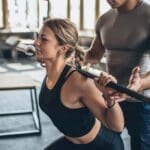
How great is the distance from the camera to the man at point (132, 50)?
5.61 ft

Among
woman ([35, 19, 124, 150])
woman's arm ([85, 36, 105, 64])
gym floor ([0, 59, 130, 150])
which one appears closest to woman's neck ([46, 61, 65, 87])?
woman ([35, 19, 124, 150])

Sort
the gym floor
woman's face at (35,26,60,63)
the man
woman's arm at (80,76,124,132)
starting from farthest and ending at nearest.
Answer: the gym floor
the man
woman's face at (35,26,60,63)
woman's arm at (80,76,124,132)

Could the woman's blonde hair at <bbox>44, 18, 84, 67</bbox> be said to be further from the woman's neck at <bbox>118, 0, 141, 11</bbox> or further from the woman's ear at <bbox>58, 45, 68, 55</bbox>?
the woman's neck at <bbox>118, 0, 141, 11</bbox>

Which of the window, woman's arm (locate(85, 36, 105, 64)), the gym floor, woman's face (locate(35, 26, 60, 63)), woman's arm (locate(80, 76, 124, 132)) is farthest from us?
the window

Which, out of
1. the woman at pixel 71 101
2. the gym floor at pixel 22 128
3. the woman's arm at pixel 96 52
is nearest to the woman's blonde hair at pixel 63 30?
the woman at pixel 71 101

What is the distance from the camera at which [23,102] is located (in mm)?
4344

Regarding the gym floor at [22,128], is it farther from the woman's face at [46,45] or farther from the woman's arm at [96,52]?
the woman's face at [46,45]

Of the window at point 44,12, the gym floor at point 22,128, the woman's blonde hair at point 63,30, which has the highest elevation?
the woman's blonde hair at point 63,30

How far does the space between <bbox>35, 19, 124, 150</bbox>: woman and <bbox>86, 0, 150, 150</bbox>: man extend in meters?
0.28

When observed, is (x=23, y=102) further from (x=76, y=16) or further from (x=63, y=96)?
(x=76, y=16)

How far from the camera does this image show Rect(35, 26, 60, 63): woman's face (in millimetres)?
1498

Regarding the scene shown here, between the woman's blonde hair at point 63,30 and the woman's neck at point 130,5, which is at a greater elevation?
the woman's neck at point 130,5

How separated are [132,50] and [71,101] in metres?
0.52

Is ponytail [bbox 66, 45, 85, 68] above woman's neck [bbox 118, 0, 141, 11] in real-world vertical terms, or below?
below
